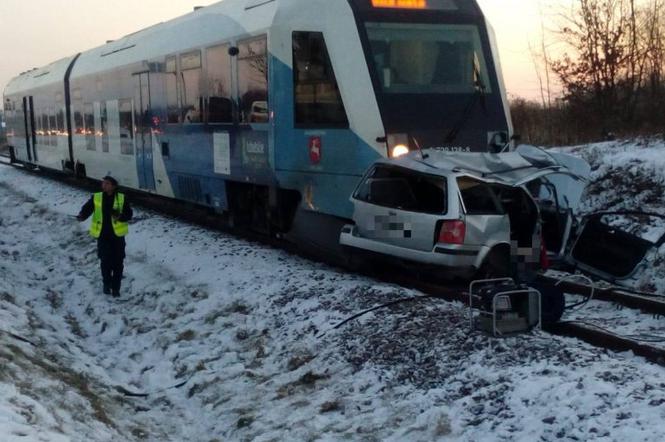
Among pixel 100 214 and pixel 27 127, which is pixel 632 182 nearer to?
pixel 100 214

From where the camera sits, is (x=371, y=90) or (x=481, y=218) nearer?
(x=481, y=218)

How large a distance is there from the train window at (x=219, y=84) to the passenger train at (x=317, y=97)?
0.03 metres

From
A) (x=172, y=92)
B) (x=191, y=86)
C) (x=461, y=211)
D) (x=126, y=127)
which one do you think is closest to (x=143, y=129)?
(x=126, y=127)

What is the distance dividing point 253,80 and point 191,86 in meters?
2.57

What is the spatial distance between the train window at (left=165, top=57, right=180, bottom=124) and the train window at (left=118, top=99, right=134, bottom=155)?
236 centimetres

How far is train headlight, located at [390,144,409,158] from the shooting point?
→ 29.9 feet

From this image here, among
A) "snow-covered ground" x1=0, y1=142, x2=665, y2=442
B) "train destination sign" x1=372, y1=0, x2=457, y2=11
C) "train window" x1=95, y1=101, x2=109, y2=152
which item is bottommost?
"snow-covered ground" x1=0, y1=142, x2=665, y2=442

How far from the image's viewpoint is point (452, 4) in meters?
10.1

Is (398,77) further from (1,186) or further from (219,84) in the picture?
(1,186)

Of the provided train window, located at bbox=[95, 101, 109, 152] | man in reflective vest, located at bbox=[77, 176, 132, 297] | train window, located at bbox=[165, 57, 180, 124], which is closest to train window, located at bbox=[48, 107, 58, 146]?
train window, located at bbox=[95, 101, 109, 152]

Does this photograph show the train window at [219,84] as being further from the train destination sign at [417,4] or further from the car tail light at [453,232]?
the car tail light at [453,232]

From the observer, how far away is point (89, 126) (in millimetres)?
19688

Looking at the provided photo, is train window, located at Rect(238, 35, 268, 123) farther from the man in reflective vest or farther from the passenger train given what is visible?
the man in reflective vest

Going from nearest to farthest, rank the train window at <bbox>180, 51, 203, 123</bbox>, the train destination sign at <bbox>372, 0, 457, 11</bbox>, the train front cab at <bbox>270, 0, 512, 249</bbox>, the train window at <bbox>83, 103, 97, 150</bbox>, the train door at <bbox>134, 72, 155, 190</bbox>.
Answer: the train front cab at <bbox>270, 0, 512, 249</bbox> → the train destination sign at <bbox>372, 0, 457, 11</bbox> → the train window at <bbox>180, 51, 203, 123</bbox> → the train door at <bbox>134, 72, 155, 190</bbox> → the train window at <bbox>83, 103, 97, 150</bbox>
